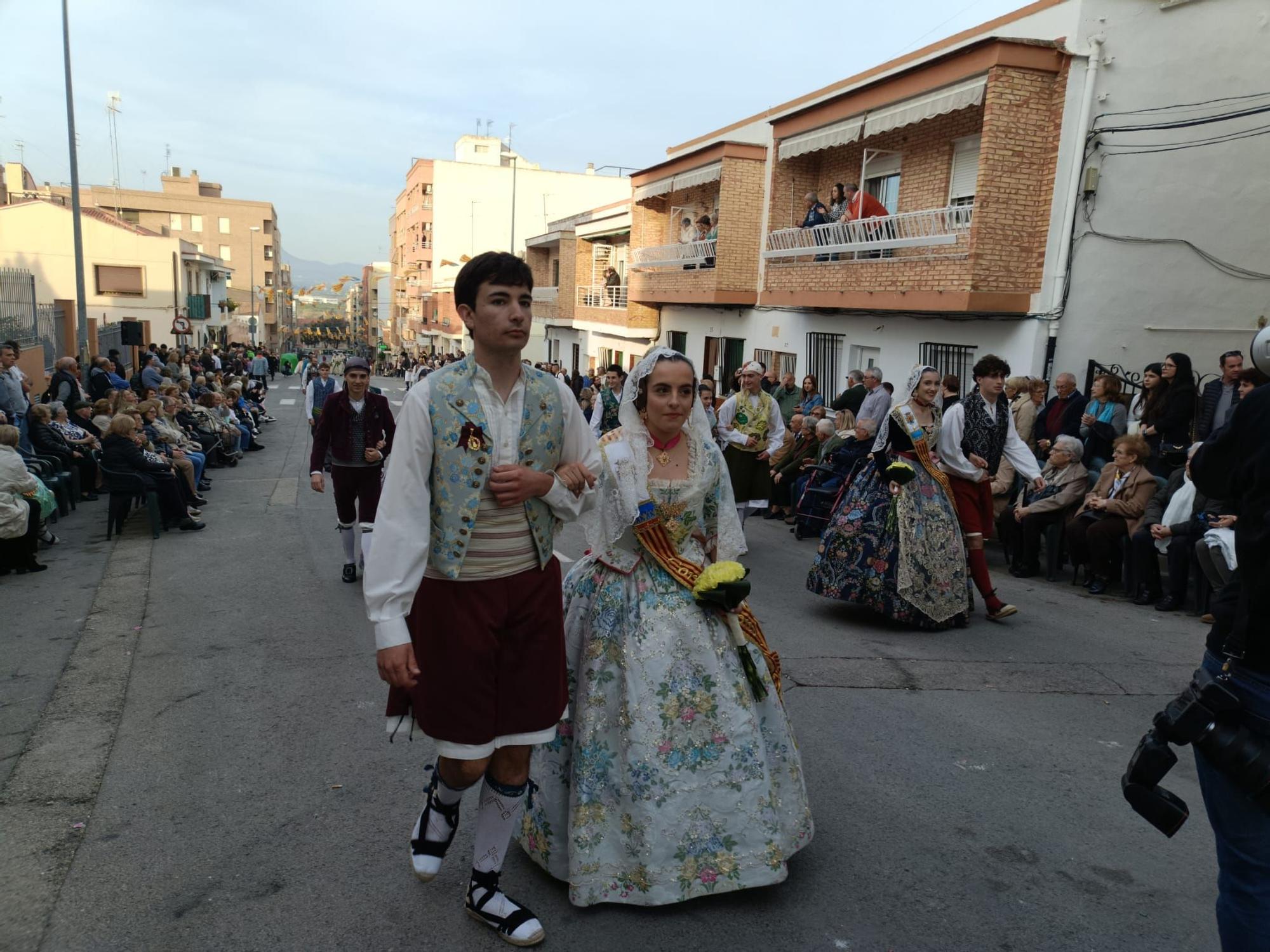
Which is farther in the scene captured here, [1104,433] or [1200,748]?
[1104,433]

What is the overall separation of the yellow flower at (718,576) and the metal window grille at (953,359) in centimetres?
1144

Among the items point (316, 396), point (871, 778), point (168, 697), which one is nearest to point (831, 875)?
point (871, 778)

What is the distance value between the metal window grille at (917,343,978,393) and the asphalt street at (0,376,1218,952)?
23.9 feet

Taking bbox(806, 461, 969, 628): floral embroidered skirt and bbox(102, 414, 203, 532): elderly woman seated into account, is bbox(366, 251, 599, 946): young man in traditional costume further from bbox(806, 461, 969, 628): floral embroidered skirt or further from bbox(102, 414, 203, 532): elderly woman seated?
bbox(102, 414, 203, 532): elderly woman seated

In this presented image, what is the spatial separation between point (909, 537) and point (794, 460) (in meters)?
5.40

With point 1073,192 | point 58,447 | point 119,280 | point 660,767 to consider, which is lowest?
point 58,447

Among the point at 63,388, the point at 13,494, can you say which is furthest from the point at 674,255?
the point at 13,494

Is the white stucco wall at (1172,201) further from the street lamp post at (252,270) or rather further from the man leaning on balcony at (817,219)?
the street lamp post at (252,270)

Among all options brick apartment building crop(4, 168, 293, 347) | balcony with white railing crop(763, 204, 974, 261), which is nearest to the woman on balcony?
balcony with white railing crop(763, 204, 974, 261)

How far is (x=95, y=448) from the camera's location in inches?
469

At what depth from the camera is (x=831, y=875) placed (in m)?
3.46

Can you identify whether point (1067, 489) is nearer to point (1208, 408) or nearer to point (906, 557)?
point (1208, 408)

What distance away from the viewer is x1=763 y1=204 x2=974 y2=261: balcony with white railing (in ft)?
44.7

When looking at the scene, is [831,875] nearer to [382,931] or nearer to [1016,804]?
[1016,804]
